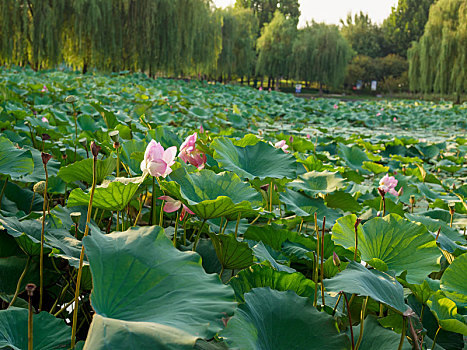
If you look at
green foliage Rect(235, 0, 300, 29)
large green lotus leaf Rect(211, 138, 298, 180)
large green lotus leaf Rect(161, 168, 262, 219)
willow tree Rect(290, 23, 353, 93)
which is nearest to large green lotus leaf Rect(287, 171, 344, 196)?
large green lotus leaf Rect(211, 138, 298, 180)

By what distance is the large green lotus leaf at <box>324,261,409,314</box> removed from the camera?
19.2 inches

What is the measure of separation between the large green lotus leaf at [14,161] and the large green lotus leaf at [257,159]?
0.42 meters

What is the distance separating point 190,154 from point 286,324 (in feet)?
1.72

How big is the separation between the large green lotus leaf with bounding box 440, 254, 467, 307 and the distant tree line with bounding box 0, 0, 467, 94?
871 centimetres

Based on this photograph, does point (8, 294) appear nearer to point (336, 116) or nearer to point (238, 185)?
point (238, 185)

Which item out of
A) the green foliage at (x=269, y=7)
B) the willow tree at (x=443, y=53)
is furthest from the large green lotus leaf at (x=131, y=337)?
the green foliage at (x=269, y=7)

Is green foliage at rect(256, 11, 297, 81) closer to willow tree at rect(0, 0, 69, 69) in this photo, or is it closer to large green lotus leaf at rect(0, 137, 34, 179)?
willow tree at rect(0, 0, 69, 69)

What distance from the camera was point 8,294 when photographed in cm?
68

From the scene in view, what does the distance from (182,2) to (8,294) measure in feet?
34.0

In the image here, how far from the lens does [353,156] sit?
243cm

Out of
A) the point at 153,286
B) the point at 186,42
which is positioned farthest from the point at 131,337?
the point at 186,42

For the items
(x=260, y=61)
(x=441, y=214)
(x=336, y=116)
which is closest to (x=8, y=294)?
(x=441, y=214)

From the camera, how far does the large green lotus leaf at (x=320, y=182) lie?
1.18 metres

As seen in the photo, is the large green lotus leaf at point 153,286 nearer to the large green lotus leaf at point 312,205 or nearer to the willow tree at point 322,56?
the large green lotus leaf at point 312,205
